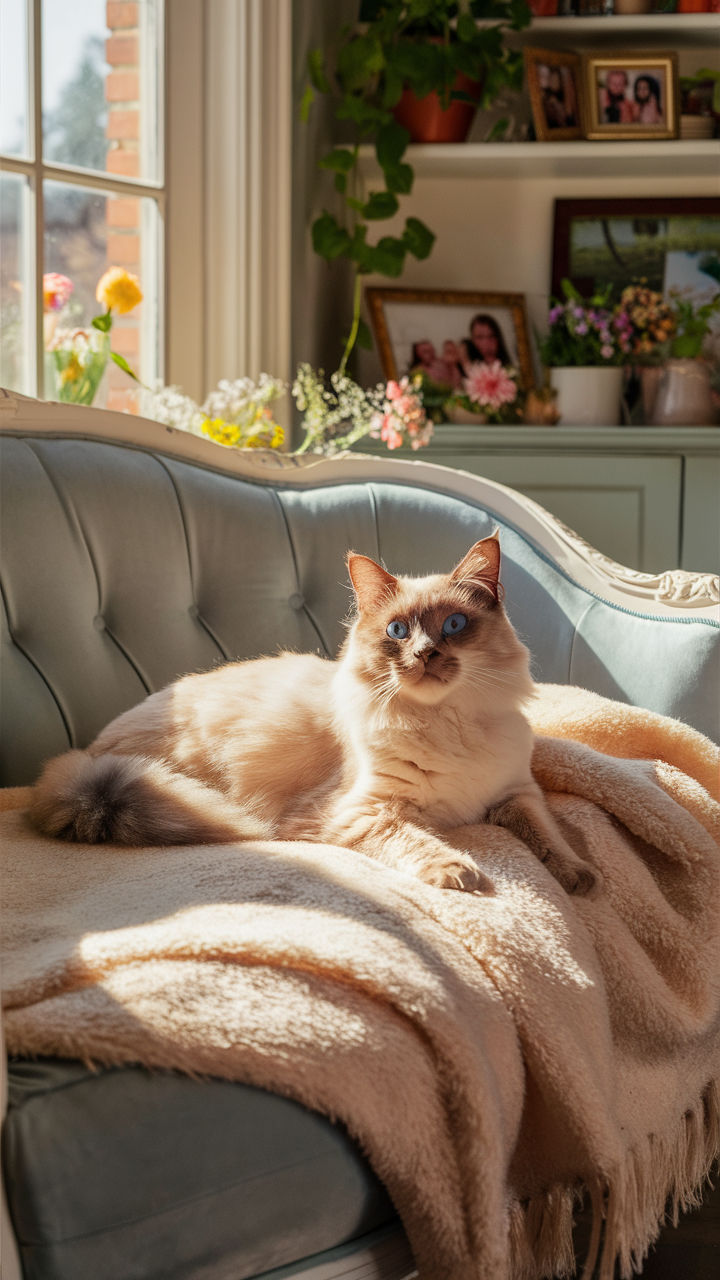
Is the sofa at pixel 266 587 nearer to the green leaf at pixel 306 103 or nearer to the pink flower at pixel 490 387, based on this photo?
the pink flower at pixel 490 387

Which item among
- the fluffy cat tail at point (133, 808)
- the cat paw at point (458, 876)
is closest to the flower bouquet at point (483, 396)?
the fluffy cat tail at point (133, 808)

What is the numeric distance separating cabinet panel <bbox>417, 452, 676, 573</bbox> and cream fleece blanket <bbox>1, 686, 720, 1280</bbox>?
129 centimetres

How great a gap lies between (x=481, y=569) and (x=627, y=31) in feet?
6.94

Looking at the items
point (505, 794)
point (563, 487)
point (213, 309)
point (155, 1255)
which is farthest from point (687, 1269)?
point (213, 309)

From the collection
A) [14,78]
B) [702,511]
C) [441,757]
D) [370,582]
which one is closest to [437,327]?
[702,511]

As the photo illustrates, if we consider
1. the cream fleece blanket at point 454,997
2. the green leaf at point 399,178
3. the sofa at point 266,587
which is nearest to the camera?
the cream fleece blanket at point 454,997

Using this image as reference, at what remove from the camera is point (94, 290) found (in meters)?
2.30

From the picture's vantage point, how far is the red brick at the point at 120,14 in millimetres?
2283

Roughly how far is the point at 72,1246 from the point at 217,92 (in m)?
2.32

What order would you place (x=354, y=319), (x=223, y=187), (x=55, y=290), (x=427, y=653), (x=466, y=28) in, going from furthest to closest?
(x=354, y=319)
(x=466, y=28)
(x=223, y=187)
(x=55, y=290)
(x=427, y=653)

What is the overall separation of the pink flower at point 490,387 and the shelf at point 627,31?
83cm

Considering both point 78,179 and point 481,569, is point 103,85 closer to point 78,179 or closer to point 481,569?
point 78,179

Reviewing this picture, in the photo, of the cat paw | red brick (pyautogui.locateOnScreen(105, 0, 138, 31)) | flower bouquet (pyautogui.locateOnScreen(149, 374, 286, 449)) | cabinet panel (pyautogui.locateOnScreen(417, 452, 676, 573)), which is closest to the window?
red brick (pyautogui.locateOnScreen(105, 0, 138, 31))

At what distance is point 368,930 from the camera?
3.12 ft
